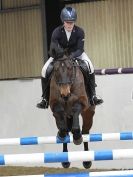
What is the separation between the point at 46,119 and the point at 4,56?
286 centimetres

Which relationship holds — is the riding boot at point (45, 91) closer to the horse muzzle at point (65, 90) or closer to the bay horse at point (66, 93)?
the bay horse at point (66, 93)

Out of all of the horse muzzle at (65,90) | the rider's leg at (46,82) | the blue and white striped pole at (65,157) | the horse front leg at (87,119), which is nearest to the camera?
the blue and white striped pole at (65,157)

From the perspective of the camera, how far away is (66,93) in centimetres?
654

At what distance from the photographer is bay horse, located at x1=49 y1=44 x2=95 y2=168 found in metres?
6.62

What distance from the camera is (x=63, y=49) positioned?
7.07 metres

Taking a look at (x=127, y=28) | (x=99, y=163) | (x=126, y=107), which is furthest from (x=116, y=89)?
(x=127, y=28)

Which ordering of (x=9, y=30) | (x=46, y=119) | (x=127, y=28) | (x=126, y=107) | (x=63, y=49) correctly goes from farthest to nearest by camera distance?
(x=9, y=30)
(x=127, y=28)
(x=46, y=119)
(x=126, y=107)
(x=63, y=49)

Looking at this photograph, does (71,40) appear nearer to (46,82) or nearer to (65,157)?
(46,82)

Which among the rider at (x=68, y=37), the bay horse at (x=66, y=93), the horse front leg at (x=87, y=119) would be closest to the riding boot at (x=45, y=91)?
the rider at (x=68, y=37)

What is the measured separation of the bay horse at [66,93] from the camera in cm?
662

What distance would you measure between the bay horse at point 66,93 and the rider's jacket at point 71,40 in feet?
0.72

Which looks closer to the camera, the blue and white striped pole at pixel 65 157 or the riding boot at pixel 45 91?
the blue and white striped pole at pixel 65 157

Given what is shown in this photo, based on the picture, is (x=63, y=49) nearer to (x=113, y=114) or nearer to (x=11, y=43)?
(x=113, y=114)

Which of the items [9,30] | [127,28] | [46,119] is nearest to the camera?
[46,119]
